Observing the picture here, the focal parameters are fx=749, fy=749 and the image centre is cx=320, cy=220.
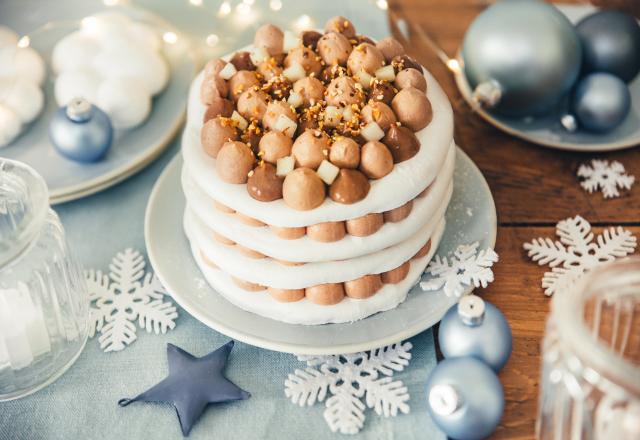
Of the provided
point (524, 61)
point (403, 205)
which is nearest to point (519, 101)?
point (524, 61)

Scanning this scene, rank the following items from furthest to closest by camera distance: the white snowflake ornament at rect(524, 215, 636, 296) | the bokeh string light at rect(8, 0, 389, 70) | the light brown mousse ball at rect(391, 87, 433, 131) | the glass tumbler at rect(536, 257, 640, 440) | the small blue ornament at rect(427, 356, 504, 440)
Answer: the bokeh string light at rect(8, 0, 389, 70)
the white snowflake ornament at rect(524, 215, 636, 296)
the light brown mousse ball at rect(391, 87, 433, 131)
the small blue ornament at rect(427, 356, 504, 440)
the glass tumbler at rect(536, 257, 640, 440)

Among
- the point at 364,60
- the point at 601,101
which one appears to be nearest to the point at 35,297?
the point at 364,60

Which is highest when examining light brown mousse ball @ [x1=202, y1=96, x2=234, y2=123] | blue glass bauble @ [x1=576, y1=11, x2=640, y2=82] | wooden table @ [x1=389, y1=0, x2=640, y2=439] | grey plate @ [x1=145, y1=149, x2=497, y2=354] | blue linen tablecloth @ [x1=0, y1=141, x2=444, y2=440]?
light brown mousse ball @ [x1=202, y1=96, x2=234, y2=123]

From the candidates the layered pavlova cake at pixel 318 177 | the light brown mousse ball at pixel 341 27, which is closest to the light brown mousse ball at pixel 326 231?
the layered pavlova cake at pixel 318 177

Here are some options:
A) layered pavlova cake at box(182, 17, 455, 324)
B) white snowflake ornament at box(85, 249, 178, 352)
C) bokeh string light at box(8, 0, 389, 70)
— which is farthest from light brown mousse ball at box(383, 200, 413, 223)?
bokeh string light at box(8, 0, 389, 70)

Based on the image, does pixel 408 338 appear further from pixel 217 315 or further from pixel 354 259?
pixel 217 315

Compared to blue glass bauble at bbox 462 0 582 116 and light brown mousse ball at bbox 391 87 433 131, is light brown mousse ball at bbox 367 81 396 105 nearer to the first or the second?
light brown mousse ball at bbox 391 87 433 131
